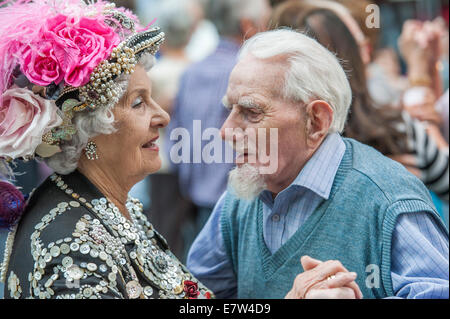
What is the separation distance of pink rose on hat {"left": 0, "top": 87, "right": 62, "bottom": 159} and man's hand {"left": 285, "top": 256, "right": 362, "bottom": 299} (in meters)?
0.85

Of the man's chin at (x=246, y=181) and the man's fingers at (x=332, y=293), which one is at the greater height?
the man's chin at (x=246, y=181)

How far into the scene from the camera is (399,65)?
444cm

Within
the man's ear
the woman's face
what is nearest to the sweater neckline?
the man's ear

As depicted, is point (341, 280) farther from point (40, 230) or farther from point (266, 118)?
point (40, 230)

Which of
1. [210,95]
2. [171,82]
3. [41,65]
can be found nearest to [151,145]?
[41,65]

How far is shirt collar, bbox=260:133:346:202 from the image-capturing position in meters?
2.00

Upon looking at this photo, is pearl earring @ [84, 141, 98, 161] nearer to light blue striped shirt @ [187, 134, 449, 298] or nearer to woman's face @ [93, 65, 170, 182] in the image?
woman's face @ [93, 65, 170, 182]

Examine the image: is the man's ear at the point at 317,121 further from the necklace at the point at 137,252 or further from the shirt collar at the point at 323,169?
the necklace at the point at 137,252

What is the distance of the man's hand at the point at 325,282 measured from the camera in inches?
68.1

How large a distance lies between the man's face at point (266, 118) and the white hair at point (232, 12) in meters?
1.53

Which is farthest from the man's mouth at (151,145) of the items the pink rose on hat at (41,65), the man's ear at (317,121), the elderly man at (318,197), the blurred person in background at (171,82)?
the blurred person in background at (171,82)

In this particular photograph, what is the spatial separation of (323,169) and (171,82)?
1.65 metres
